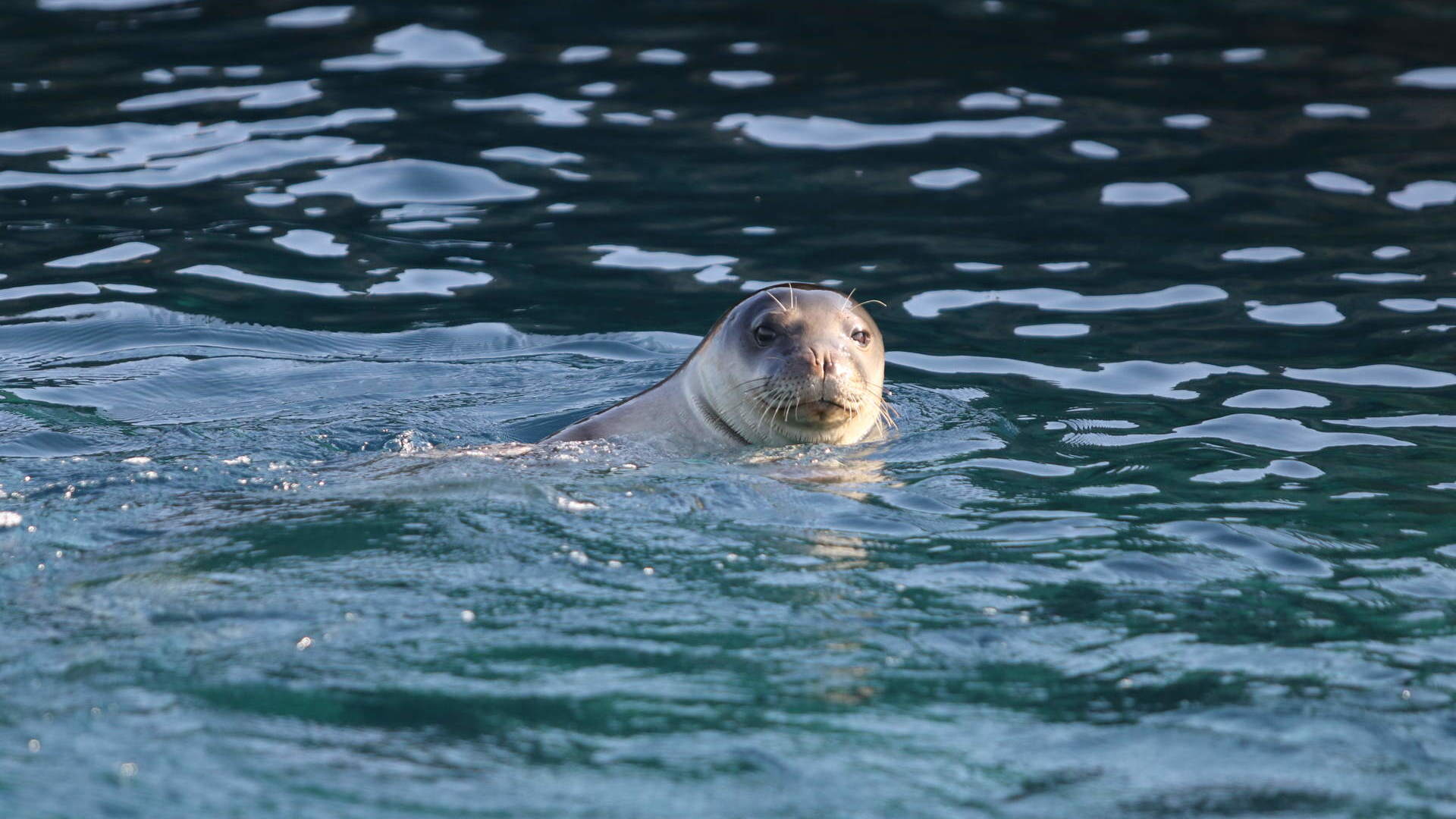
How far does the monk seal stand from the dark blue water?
26cm

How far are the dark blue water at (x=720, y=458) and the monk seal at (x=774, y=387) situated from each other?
0.26 m

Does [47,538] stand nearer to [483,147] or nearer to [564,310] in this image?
[564,310]

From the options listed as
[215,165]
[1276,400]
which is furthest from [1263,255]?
[215,165]

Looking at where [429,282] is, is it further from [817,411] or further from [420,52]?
[420,52]

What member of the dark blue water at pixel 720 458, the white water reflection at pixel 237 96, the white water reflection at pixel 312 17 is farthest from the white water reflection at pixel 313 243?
the white water reflection at pixel 312 17

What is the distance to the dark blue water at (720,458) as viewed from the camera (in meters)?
3.87

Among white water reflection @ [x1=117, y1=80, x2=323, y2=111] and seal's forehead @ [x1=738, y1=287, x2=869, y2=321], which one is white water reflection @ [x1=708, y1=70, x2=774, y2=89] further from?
seal's forehead @ [x1=738, y1=287, x2=869, y2=321]

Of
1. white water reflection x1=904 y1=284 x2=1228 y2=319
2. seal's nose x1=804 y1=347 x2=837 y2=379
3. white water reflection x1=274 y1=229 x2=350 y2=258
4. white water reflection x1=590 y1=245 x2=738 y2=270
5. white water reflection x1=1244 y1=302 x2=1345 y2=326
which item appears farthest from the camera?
white water reflection x1=274 y1=229 x2=350 y2=258

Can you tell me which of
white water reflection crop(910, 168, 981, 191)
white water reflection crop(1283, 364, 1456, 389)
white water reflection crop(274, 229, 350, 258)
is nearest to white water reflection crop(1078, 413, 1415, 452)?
white water reflection crop(1283, 364, 1456, 389)

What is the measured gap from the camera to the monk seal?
6848mm

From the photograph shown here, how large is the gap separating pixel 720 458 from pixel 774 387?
413mm

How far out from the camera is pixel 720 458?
668cm

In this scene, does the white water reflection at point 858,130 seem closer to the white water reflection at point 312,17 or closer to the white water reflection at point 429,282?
the white water reflection at point 429,282

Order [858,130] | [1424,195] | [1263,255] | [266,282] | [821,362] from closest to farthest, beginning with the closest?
[821,362] → [266,282] → [1263,255] → [1424,195] → [858,130]
